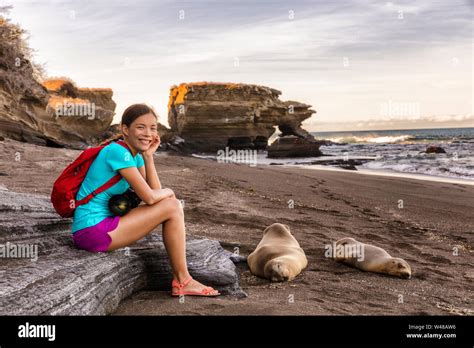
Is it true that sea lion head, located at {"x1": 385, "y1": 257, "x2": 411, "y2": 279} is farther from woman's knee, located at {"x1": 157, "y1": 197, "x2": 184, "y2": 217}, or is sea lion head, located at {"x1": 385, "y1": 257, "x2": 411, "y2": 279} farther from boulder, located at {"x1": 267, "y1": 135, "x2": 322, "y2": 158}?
boulder, located at {"x1": 267, "y1": 135, "x2": 322, "y2": 158}

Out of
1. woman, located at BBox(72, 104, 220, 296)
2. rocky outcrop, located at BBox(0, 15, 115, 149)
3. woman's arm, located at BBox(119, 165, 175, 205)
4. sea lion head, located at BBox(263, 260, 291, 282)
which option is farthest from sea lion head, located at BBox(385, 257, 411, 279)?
rocky outcrop, located at BBox(0, 15, 115, 149)

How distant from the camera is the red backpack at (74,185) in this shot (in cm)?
414

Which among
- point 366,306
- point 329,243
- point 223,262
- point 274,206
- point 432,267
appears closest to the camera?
point 366,306

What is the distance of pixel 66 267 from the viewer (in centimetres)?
377

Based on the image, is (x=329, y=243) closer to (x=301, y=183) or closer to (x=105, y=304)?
(x=105, y=304)

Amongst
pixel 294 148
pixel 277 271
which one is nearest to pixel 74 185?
pixel 277 271

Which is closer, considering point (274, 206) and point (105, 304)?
point (105, 304)

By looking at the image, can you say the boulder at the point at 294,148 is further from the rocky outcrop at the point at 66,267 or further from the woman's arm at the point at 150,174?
the woman's arm at the point at 150,174

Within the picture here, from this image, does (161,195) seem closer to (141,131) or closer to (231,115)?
(141,131)

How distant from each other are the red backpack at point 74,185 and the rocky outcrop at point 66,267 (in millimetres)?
357

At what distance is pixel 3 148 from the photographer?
12.5 m

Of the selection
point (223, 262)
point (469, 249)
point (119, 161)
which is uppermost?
point (119, 161)
